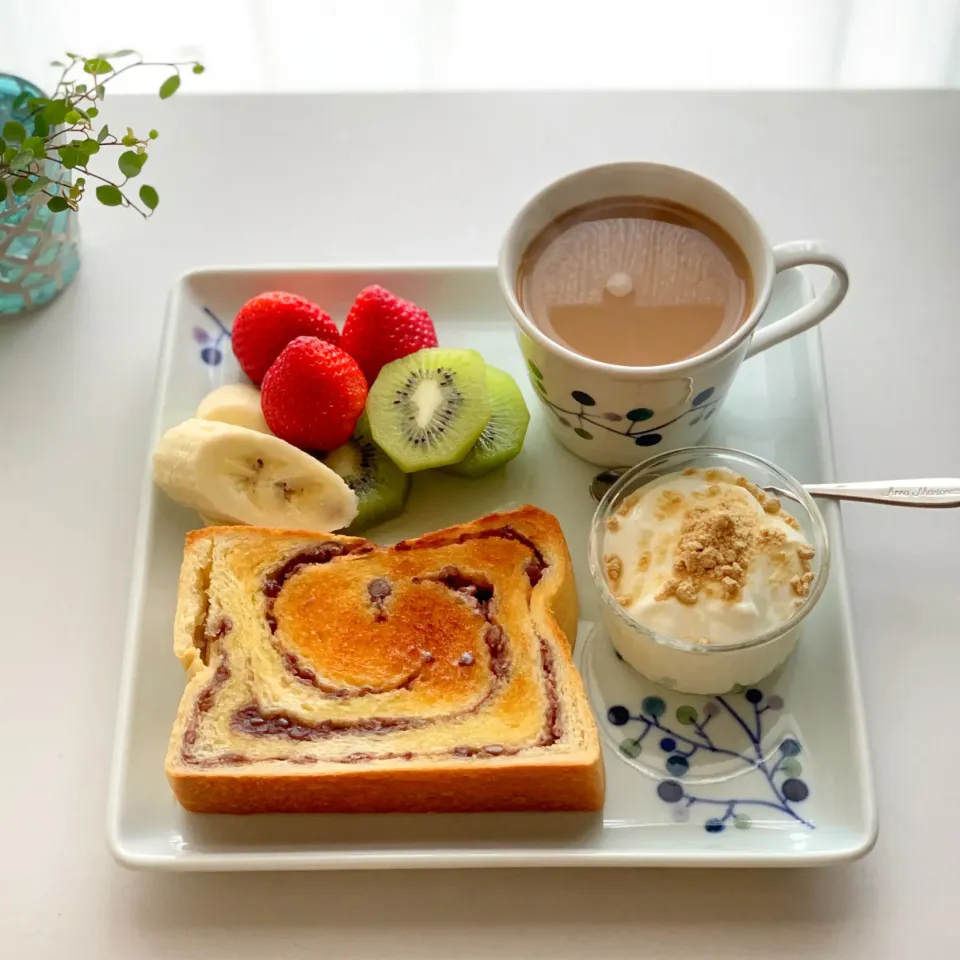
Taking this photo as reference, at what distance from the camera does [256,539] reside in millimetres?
1610

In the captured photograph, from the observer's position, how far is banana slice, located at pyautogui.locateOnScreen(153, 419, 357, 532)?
1.62 metres

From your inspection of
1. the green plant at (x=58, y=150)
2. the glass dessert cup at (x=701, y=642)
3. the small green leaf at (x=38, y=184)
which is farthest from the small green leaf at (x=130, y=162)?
the glass dessert cup at (x=701, y=642)

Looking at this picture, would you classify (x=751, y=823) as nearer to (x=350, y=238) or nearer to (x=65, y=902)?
(x=65, y=902)

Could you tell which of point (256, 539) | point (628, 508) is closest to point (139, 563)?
point (256, 539)

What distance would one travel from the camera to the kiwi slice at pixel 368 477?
1.67 metres

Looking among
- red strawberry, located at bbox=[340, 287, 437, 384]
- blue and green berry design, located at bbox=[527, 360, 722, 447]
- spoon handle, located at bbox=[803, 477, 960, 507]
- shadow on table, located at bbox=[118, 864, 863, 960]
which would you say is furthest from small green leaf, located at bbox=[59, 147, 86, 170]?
spoon handle, located at bbox=[803, 477, 960, 507]

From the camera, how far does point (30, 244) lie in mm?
1898

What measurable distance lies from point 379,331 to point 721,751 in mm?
742

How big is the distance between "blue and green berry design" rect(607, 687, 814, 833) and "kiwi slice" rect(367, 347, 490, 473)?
1.37ft

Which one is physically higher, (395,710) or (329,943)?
(395,710)

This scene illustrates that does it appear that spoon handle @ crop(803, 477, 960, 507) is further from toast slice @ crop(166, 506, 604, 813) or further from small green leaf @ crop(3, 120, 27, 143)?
small green leaf @ crop(3, 120, 27, 143)

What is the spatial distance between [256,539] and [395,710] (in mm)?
307

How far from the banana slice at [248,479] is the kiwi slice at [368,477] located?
3 cm

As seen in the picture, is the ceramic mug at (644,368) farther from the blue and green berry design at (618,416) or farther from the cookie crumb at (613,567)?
the cookie crumb at (613,567)
